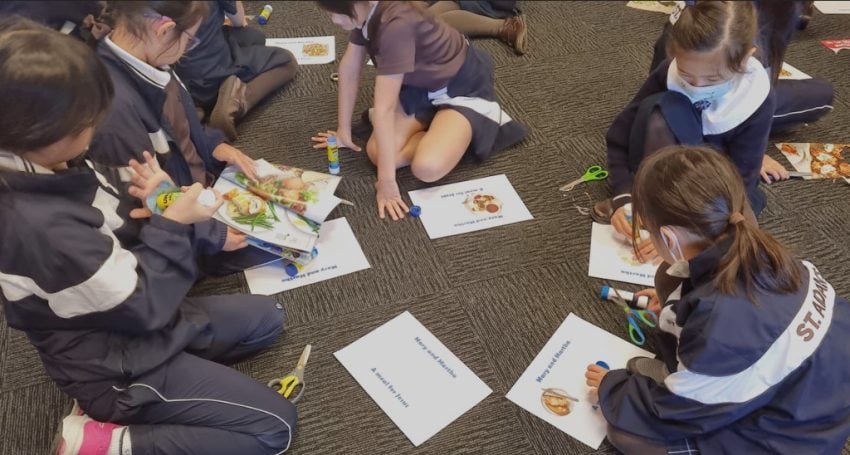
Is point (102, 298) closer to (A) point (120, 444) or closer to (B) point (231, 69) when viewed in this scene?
(A) point (120, 444)

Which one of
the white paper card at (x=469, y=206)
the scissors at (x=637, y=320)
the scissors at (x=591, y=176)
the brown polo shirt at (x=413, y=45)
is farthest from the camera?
the scissors at (x=591, y=176)

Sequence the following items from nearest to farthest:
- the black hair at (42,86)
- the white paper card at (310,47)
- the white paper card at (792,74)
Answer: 1. the black hair at (42,86)
2. the white paper card at (792,74)
3. the white paper card at (310,47)

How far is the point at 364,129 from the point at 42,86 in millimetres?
1107

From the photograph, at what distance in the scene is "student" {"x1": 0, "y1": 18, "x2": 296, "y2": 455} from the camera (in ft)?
2.51

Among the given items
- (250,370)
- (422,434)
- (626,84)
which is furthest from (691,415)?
(626,84)

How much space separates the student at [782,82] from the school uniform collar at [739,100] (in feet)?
0.18

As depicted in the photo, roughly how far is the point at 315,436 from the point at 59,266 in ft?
1.80

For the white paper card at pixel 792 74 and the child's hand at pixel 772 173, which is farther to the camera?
the white paper card at pixel 792 74

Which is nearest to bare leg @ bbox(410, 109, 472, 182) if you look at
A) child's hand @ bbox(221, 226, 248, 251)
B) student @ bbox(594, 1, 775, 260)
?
student @ bbox(594, 1, 775, 260)

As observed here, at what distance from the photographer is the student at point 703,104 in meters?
1.16

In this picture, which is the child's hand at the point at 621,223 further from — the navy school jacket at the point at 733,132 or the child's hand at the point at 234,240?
the child's hand at the point at 234,240

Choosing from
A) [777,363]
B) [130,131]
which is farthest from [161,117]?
[777,363]

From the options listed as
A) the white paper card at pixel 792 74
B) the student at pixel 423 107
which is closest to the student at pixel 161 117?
the student at pixel 423 107

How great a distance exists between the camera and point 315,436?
1.14m
